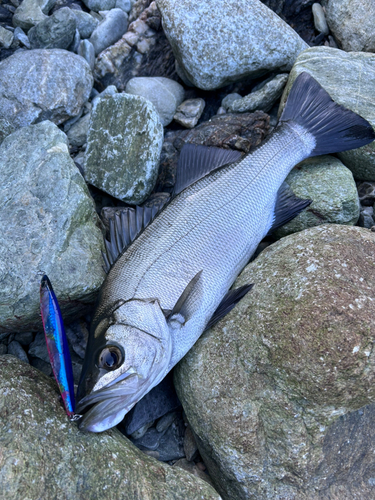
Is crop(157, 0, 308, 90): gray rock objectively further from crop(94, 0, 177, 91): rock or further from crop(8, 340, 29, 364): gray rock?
crop(8, 340, 29, 364): gray rock

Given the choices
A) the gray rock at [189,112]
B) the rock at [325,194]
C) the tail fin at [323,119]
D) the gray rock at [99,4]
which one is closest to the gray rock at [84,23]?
the gray rock at [99,4]

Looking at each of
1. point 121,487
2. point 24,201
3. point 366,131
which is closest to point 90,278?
point 24,201

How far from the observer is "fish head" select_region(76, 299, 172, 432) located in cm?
225

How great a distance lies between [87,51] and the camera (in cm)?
411

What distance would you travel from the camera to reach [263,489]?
2410 mm

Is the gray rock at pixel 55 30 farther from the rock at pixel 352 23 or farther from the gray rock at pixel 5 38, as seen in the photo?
the rock at pixel 352 23

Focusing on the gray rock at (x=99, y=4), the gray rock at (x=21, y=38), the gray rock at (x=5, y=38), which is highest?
the gray rock at (x=99, y=4)

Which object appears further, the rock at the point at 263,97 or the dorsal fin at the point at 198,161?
the rock at the point at 263,97

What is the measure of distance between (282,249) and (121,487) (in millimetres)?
1716

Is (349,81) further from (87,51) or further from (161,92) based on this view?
(87,51)

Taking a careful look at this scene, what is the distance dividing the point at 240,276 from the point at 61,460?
1.57 metres

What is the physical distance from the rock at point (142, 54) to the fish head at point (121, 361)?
270 centimetres

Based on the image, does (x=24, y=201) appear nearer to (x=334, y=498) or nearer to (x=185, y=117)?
(x=185, y=117)

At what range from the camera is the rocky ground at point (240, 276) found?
90.6 inches
